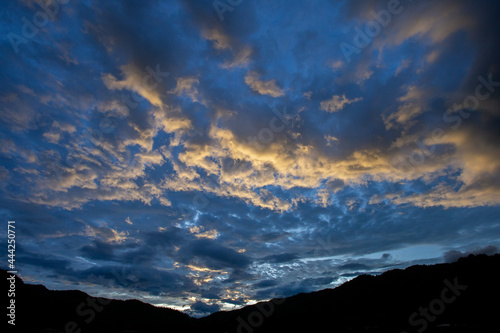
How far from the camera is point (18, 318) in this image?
370 feet

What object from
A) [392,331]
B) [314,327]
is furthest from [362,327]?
[314,327]

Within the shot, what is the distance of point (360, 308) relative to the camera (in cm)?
11931

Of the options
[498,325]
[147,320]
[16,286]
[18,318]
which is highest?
[16,286]

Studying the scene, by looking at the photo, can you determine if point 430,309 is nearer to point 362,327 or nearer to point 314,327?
point 362,327

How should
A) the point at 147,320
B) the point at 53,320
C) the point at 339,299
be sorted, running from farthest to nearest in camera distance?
the point at 147,320
the point at 339,299
the point at 53,320

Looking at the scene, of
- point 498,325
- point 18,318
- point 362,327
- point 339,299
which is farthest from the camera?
point 339,299

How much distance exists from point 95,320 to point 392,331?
17350cm

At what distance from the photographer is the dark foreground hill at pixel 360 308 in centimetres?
8844

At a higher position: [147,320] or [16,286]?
[16,286]

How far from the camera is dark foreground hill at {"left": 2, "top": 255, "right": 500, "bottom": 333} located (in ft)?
290

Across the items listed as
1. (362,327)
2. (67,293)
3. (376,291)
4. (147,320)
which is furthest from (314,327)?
(67,293)

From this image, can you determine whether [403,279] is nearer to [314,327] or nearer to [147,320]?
[314,327]

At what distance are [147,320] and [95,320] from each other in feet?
113

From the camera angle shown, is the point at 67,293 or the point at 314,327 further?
the point at 67,293
